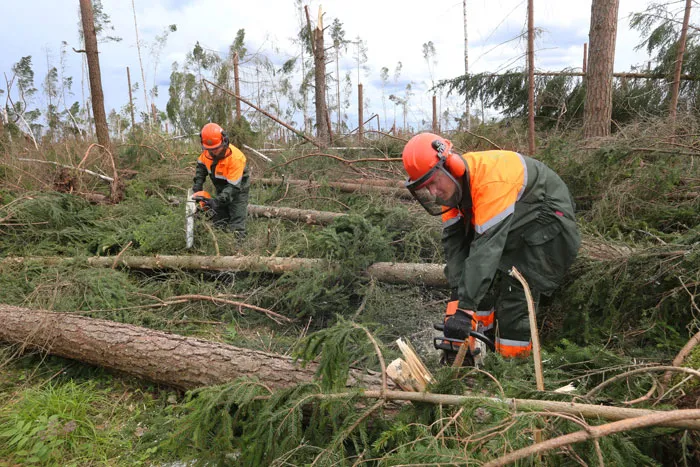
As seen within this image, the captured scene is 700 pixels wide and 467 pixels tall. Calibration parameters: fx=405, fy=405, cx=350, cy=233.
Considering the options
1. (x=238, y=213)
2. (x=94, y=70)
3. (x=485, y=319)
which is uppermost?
(x=94, y=70)

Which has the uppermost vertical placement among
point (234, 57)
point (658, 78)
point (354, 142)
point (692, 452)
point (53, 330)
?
point (234, 57)

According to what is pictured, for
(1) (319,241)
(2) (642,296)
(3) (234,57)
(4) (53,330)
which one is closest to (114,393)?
(4) (53,330)

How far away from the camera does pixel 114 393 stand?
3.19 metres

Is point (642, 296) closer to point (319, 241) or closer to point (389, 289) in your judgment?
point (389, 289)

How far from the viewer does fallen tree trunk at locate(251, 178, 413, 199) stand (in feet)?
21.5

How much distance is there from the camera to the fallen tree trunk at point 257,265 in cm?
396

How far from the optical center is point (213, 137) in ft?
17.6

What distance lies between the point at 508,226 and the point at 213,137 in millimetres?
4246

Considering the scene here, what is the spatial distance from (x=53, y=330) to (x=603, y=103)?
7.32 meters

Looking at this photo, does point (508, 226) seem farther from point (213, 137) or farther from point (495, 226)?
point (213, 137)

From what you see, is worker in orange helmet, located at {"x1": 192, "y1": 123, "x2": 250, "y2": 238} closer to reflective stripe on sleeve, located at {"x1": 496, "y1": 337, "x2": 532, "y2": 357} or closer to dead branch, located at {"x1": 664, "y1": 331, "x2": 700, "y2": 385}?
reflective stripe on sleeve, located at {"x1": 496, "y1": 337, "x2": 532, "y2": 357}

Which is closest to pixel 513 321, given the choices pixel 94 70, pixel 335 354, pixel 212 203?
pixel 335 354

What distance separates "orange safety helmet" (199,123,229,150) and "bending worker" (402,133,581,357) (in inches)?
146

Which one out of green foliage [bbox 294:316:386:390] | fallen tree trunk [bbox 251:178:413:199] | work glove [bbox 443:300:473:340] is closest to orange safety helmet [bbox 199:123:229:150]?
fallen tree trunk [bbox 251:178:413:199]
